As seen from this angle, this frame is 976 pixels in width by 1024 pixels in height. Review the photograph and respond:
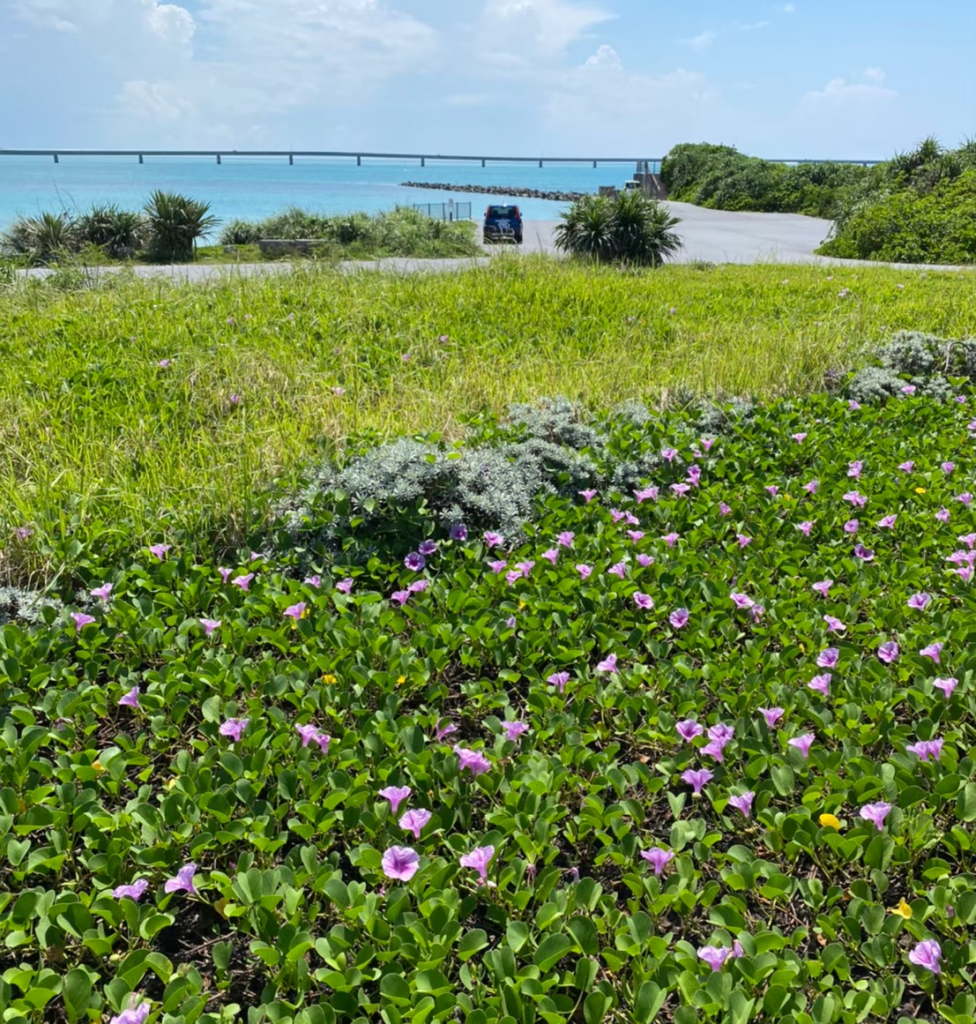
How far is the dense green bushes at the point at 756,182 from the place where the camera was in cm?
3481

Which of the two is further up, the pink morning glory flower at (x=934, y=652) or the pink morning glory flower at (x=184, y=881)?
the pink morning glory flower at (x=934, y=652)

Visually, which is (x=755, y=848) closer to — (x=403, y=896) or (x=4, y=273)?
(x=403, y=896)

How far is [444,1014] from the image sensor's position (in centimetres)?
158

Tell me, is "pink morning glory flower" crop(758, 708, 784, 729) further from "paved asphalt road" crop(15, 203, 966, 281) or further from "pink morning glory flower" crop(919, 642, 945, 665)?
"paved asphalt road" crop(15, 203, 966, 281)

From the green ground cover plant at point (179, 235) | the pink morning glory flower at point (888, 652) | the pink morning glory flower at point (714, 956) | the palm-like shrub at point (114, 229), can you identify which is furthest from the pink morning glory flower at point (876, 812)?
the palm-like shrub at point (114, 229)

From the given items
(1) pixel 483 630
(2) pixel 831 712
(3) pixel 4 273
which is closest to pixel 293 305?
(3) pixel 4 273

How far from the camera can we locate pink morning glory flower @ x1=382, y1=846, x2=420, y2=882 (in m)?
1.88

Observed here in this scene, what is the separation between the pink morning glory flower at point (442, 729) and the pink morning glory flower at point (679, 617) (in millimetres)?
927

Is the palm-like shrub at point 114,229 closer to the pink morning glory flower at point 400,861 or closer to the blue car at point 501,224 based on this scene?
the blue car at point 501,224

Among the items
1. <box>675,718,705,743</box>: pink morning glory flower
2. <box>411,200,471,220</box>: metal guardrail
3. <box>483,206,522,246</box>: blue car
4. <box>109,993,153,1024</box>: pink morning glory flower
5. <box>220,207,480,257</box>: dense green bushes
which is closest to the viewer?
<box>109,993,153,1024</box>: pink morning glory flower

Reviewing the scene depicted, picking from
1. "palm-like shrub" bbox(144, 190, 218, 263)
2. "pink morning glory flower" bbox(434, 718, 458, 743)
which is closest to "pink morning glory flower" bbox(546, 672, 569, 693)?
"pink morning glory flower" bbox(434, 718, 458, 743)

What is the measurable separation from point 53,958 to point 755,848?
1730 millimetres

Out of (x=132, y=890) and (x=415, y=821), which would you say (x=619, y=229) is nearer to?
(x=415, y=821)

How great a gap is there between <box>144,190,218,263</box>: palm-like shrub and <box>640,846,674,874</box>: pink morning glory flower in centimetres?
1897
